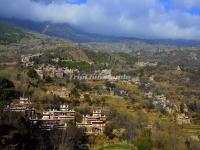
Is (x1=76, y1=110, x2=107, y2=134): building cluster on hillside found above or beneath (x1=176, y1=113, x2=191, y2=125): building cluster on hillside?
above

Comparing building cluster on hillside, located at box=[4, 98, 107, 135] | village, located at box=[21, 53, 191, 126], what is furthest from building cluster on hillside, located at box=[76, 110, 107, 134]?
village, located at box=[21, 53, 191, 126]

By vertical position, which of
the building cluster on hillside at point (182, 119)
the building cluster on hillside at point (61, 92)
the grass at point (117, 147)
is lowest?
the building cluster on hillside at point (182, 119)

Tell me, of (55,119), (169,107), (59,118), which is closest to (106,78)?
(169,107)

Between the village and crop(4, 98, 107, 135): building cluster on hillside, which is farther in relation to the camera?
the village

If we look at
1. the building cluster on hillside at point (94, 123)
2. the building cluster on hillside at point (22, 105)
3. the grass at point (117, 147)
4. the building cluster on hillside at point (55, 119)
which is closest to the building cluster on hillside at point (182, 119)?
the building cluster on hillside at point (94, 123)

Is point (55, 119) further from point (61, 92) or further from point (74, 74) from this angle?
point (74, 74)

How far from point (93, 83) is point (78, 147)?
48.1 meters

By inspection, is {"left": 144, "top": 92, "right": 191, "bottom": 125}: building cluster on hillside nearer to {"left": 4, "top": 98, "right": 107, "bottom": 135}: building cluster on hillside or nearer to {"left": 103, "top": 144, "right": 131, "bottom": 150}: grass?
{"left": 4, "top": 98, "right": 107, "bottom": 135}: building cluster on hillside

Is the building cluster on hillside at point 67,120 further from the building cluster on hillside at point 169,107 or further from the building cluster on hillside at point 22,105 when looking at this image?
the building cluster on hillside at point 169,107

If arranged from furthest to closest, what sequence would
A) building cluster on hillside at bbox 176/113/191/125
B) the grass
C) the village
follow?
the village
building cluster on hillside at bbox 176/113/191/125
the grass

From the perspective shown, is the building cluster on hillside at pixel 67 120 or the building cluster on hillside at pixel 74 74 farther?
the building cluster on hillside at pixel 74 74

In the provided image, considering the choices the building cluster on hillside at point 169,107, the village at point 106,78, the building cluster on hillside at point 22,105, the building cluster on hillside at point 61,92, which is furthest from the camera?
the village at point 106,78

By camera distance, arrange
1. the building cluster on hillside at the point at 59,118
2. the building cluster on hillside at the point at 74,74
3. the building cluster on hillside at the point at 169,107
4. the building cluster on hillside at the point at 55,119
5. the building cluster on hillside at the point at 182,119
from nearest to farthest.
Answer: the building cluster on hillside at the point at 55,119 → the building cluster on hillside at the point at 59,118 → the building cluster on hillside at the point at 182,119 → the building cluster on hillside at the point at 169,107 → the building cluster on hillside at the point at 74,74

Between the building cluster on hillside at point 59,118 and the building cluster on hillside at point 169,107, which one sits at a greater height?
the building cluster on hillside at point 59,118
